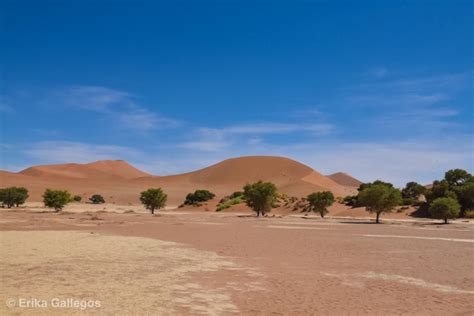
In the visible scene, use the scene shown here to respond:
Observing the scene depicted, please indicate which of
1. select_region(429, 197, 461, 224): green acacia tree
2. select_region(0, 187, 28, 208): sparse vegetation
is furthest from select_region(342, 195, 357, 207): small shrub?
select_region(0, 187, 28, 208): sparse vegetation

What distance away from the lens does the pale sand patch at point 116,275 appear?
10148mm

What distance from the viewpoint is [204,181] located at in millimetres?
156625

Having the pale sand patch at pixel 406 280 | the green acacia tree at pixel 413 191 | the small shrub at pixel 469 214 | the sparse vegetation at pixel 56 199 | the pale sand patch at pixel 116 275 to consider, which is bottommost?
the pale sand patch at pixel 406 280

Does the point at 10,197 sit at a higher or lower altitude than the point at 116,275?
higher

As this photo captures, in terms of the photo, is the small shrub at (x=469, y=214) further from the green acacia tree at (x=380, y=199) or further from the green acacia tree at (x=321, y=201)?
the green acacia tree at (x=321, y=201)

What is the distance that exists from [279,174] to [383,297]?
13701 centimetres

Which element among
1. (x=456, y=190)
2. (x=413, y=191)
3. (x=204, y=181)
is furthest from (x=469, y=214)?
(x=204, y=181)

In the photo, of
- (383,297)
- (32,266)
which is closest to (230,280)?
(383,297)

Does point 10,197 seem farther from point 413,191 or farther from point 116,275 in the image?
point 413,191

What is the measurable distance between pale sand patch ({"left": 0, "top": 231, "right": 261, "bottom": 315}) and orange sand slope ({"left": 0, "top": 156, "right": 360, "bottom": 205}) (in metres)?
83.9

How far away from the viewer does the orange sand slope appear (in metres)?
118

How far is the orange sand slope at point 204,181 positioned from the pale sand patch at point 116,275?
275 ft

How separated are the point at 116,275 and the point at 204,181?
471 feet

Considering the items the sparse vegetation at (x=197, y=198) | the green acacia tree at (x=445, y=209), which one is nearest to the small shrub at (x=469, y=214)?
the green acacia tree at (x=445, y=209)
